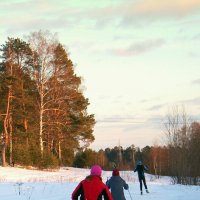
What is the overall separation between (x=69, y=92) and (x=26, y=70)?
15.3ft

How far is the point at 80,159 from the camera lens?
61625 mm

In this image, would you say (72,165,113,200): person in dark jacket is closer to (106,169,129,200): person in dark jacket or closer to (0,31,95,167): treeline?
(106,169,129,200): person in dark jacket

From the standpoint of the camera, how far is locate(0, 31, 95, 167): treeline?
41344mm

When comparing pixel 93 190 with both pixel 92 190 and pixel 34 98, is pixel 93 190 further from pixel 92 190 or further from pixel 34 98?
pixel 34 98

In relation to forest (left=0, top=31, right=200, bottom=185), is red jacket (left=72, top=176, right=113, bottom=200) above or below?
below

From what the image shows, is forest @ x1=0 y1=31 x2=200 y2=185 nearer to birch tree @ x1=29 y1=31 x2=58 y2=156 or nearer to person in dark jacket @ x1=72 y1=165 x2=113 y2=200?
birch tree @ x1=29 y1=31 x2=58 y2=156

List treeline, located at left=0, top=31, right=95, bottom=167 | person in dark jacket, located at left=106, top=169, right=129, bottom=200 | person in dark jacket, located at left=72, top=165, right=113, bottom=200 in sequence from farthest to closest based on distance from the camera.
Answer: treeline, located at left=0, top=31, right=95, bottom=167 → person in dark jacket, located at left=106, top=169, right=129, bottom=200 → person in dark jacket, located at left=72, top=165, right=113, bottom=200

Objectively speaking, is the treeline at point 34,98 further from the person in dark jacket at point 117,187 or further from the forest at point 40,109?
the person in dark jacket at point 117,187

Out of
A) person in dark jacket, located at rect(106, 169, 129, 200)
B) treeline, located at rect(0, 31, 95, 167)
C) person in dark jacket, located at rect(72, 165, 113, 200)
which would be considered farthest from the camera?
treeline, located at rect(0, 31, 95, 167)

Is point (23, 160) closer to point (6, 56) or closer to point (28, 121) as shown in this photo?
point (28, 121)

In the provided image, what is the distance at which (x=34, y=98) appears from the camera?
43.6m

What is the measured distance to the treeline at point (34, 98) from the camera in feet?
136

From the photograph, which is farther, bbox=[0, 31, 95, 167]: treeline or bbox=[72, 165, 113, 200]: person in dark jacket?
bbox=[0, 31, 95, 167]: treeline

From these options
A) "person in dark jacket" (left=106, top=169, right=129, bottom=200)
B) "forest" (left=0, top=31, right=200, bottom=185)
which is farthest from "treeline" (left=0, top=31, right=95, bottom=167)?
"person in dark jacket" (left=106, top=169, right=129, bottom=200)
